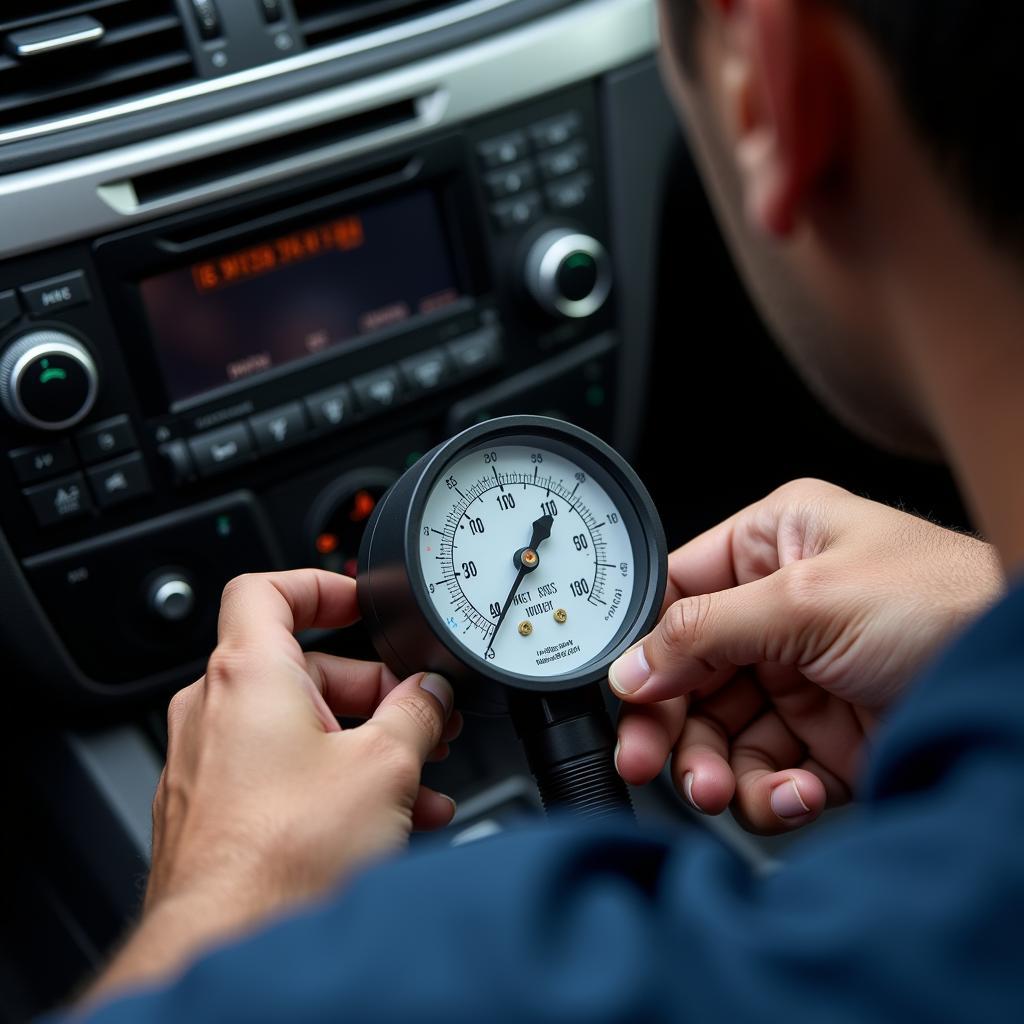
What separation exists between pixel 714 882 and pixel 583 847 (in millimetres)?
66

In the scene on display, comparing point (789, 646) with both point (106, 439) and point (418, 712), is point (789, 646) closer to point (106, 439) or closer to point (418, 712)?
point (418, 712)

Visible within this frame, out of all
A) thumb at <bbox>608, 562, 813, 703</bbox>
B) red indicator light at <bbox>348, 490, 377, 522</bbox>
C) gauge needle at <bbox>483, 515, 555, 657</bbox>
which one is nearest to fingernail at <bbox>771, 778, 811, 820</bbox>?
thumb at <bbox>608, 562, 813, 703</bbox>

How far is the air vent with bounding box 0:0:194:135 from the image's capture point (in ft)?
4.31

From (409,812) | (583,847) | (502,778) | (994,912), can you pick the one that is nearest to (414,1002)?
(583,847)

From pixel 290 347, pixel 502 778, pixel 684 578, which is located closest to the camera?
pixel 684 578

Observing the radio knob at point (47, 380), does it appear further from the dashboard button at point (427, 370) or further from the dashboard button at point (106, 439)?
the dashboard button at point (427, 370)

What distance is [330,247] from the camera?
1.54m

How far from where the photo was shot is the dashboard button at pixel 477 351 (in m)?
1.63

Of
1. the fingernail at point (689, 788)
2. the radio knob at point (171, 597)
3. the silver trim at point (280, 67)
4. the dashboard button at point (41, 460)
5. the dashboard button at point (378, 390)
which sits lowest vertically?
the fingernail at point (689, 788)

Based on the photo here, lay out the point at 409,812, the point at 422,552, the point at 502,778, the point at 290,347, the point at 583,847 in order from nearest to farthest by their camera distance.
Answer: the point at 583,847
the point at 409,812
the point at 422,552
the point at 290,347
the point at 502,778

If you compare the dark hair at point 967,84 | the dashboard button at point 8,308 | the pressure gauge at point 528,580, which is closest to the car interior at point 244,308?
the dashboard button at point 8,308

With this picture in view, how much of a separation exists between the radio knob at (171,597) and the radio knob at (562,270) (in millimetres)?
551

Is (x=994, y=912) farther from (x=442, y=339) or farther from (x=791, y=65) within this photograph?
(x=442, y=339)

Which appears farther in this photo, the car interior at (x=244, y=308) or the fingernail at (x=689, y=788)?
the car interior at (x=244, y=308)
